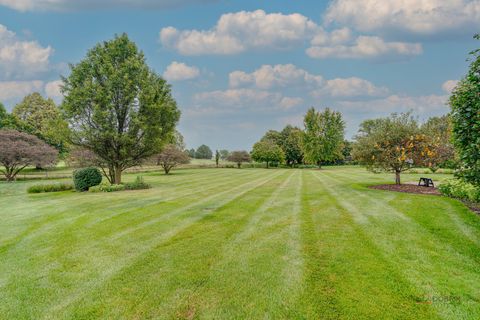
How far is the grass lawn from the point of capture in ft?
13.6

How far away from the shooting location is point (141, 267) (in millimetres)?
5617

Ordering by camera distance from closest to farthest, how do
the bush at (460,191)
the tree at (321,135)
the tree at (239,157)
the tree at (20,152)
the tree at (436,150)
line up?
1. the bush at (460,191)
2. the tree at (436,150)
3. the tree at (20,152)
4. the tree at (321,135)
5. the tree at (239,157)

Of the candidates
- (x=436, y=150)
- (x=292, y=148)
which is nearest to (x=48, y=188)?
(x=436, y=150)

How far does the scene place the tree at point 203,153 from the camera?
418 ft

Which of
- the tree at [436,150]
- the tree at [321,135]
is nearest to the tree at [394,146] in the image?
the tree at [436,150]

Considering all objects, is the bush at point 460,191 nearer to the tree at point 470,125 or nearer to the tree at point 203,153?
the tree at point 470,125

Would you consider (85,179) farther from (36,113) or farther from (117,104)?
(36,113)

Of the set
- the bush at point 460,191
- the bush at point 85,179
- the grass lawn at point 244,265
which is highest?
the bush at point 85,179

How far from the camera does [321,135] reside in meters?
58.1

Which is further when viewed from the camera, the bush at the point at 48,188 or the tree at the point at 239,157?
the tree at the point at 239,157

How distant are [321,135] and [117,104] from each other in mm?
45628

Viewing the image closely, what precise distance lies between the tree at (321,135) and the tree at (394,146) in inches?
1527

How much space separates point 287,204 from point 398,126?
10.3 metres

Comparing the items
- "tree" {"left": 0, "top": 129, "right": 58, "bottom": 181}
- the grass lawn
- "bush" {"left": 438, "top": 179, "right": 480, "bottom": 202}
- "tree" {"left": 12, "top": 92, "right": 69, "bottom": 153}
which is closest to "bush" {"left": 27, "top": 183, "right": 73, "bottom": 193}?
the grass lawn
